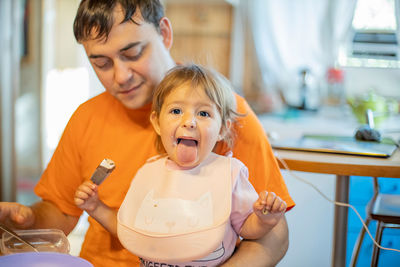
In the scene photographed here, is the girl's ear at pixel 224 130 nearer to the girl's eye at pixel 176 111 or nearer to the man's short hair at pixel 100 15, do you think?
the girl's eye at pixel 176 111

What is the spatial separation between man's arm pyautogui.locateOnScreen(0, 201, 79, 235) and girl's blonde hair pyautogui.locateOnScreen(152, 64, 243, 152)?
0.43 m

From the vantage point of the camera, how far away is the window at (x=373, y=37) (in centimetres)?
427

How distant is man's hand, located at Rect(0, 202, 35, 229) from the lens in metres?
1.26

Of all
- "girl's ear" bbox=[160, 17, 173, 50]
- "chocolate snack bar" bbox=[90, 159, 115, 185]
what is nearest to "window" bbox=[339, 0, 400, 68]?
"girl's ear" bbox=[160, 17, 173, 50]

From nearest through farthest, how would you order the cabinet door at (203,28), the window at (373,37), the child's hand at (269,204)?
1. the child's hand at (269,204)
2. the window at (373,37)
3. the cabinet door at (203,28)

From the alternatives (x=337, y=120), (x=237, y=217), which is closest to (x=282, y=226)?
(x=237, y=217)

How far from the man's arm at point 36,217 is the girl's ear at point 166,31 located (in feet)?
1.90

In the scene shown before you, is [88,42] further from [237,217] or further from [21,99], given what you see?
[21,99]

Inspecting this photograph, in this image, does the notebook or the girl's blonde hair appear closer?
the girl's blonde hair

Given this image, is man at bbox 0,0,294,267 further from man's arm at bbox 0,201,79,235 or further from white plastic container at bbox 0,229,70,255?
white plastic container at bbox 0,229,70,255

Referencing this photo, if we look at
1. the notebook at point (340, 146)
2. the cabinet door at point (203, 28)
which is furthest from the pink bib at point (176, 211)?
the cabinet door at point (203, 28)

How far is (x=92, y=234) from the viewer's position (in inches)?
54.4

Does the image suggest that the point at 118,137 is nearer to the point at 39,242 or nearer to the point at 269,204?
the point at 39,242

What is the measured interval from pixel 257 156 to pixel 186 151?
210 mm
